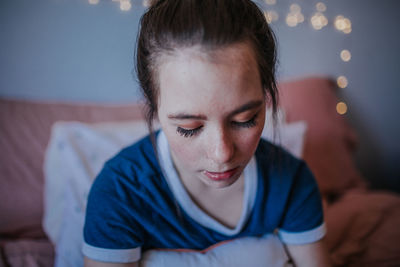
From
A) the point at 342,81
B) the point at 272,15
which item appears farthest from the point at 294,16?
the point at 342,81

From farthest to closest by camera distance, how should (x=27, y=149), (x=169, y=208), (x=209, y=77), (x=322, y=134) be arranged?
(x=322, y=134) < (x=27, y=149) < (x=169, y=208) < (x=209, y=77)

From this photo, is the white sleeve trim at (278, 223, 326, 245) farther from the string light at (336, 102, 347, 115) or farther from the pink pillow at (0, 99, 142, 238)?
the string light at (336, 102, 347, 115)

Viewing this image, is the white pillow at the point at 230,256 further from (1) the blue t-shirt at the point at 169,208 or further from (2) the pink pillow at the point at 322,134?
(2) the pink pillow at the point at 322,134

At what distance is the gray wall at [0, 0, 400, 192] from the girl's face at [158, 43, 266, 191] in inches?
33.7

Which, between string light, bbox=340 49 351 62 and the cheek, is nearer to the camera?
the cheek

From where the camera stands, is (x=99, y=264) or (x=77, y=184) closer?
(x=99, y=264)

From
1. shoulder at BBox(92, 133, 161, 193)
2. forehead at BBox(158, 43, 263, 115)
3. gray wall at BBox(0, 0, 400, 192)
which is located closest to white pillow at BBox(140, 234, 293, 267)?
shoulder at BBox(92, 133, 161, 193)

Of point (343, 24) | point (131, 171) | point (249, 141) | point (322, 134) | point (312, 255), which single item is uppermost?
point (343, 24)

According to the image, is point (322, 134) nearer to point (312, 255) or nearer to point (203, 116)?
point (312, 255)

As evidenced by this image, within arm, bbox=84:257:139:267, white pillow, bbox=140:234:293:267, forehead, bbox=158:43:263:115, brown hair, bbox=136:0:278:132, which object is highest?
brown hair, bbox=136:0:278:132

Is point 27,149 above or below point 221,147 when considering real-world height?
below

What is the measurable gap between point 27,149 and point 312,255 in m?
1.02

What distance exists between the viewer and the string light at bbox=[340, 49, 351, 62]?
1556 mm

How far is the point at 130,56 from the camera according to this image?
134cm
